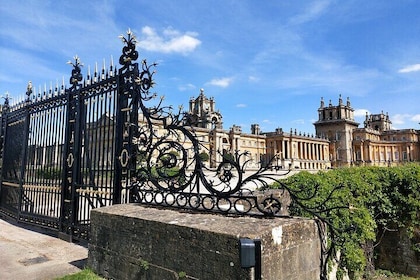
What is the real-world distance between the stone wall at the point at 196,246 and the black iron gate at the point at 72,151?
1.57 metres

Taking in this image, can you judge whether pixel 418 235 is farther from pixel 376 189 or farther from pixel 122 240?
pixel 122 240

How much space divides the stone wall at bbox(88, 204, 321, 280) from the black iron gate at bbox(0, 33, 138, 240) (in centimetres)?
157

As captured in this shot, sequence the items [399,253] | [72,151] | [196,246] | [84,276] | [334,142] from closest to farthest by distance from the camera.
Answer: [196,246], [84,276], [72,151], [399,253], [334,142]

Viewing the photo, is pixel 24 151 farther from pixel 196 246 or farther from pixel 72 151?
pixel 196 246

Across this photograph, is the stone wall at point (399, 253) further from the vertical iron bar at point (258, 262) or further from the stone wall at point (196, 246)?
the vertical iron bar at point (258, 262)

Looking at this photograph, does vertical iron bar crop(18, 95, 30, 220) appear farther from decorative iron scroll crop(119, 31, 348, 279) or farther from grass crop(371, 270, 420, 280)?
grass crop(371, 270, 420, 280)

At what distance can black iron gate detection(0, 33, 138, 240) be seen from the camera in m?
5.96

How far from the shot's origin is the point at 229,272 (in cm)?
285

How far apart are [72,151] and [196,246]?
497cm

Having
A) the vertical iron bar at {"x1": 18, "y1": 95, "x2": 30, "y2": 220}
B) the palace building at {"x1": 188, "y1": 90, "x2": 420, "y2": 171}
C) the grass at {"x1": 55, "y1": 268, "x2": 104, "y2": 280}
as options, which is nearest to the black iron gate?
the vertical iron bar at {"x1": 18, "y1": 95, "x2": 30, "y2": 220}

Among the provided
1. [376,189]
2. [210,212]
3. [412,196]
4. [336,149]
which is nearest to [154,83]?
[210,212]

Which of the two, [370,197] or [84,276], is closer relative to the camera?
[84,276]

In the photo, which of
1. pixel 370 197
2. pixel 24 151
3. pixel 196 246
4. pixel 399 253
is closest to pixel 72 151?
pixel 24 151

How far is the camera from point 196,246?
3182mm
